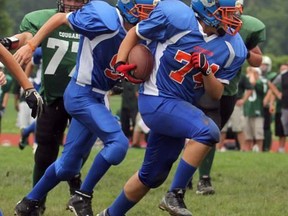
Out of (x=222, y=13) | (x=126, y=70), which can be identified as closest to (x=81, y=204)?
(x=126, y=70)

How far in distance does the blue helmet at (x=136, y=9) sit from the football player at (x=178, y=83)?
12.5 inches

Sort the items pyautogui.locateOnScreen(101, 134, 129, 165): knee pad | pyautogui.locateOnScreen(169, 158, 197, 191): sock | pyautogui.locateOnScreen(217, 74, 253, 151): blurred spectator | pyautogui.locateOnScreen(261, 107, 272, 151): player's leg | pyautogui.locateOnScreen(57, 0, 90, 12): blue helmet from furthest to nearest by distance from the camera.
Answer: pyautogui.locateOnScreen(261, 107, 272, 151): player's leg, pyautogui.locateOnScreen(217, 74, 253, 151): blurred spectator, pyautogui.locateOnScreen(57, 0, 90, 12): blue helmet, pyautogui.locateOnScreen(101, 134, 129, 165): knee pad, pyautogui.locateOnScreen(169, 158, 197, 191): sock

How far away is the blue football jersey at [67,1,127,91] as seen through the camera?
675cm

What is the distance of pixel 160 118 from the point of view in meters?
6.50

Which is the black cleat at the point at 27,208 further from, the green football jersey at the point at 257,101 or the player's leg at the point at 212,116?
the green football jersey at the point at 257,101

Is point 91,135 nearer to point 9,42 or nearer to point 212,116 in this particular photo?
point 9,42

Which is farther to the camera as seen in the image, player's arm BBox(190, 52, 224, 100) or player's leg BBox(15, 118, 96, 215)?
player's leg BBox(15, 118, 96, 215)

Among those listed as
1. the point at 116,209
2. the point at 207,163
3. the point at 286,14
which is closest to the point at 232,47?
the point at 116,209

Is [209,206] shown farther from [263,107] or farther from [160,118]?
[263,107]

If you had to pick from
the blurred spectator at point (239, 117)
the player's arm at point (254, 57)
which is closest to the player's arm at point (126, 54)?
the player's arm at point (254, 57)

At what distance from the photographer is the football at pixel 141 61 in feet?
21.3

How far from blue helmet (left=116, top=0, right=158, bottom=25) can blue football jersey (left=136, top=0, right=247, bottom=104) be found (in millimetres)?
308

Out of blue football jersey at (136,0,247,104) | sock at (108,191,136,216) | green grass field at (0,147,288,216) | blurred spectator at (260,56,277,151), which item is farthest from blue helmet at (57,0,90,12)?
blurred spectator at (260,56,277,151)

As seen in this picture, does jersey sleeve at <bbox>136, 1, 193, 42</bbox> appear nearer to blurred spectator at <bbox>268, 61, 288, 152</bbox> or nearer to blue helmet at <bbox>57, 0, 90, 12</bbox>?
→ blue helmet at <bbox>57, 0, 90, 12</bbox>
